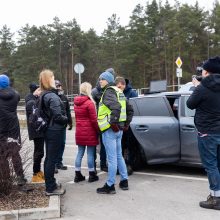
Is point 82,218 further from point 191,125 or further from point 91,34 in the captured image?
point 91,34

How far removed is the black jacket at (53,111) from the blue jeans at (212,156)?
1929mm

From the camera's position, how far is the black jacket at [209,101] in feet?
18.6

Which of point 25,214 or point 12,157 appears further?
point 12,157

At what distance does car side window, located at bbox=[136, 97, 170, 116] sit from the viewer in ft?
26.3

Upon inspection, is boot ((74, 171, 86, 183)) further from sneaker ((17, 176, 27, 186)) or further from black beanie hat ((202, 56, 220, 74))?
black beanie hat ((202, 56, 220, 74))

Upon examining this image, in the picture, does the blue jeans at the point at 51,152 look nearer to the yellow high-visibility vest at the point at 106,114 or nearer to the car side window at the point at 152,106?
the yellow high-visibility vest at the point at 106,114

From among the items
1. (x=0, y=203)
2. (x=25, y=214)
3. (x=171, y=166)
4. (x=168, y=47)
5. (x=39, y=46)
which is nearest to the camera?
(x=25, y=214)

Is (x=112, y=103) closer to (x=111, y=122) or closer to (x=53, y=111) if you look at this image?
(x=111, y=122)

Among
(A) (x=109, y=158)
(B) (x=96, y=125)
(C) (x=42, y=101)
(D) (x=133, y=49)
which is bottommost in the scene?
(A) (x=109, y=158)

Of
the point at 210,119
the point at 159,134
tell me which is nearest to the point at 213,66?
the point at 210,119

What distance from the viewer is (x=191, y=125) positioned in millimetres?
7410

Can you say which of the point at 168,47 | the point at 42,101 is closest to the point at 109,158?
the point at 42,101

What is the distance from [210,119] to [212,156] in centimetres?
48

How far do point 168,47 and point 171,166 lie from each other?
1810 inches
